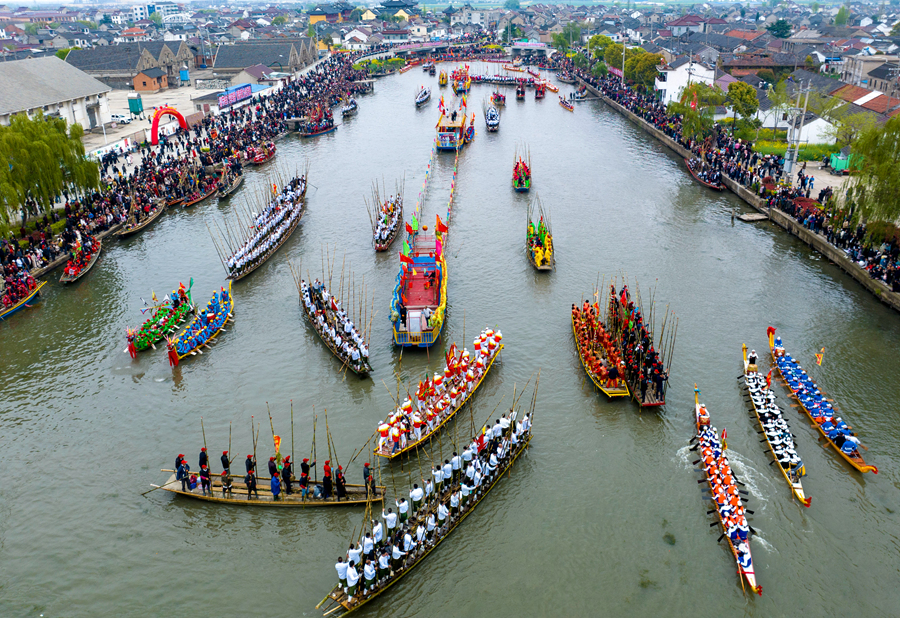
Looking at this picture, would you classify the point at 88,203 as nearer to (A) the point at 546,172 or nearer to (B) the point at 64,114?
(B) the point at 64,114

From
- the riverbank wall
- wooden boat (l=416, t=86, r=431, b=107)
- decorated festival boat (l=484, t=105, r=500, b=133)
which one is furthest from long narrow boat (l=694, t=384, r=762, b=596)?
wooden boat (l=416, t=86, r=431, b=107)

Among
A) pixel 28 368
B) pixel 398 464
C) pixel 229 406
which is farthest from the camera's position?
pixel 28 368

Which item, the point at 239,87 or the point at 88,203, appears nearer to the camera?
the point at 88,203

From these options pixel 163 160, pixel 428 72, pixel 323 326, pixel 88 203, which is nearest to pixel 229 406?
pixel 323 326

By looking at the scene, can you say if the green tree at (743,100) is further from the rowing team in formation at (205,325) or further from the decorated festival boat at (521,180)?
the rowing team in formation at (205,325)

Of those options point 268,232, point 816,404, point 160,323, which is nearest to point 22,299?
point 160,323

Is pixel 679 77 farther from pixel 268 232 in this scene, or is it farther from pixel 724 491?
pixel 724 491

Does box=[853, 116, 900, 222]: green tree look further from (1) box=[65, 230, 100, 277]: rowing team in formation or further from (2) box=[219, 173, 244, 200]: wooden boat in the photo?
(1) box=[65, 230, 100, 277]: rowing team in formation

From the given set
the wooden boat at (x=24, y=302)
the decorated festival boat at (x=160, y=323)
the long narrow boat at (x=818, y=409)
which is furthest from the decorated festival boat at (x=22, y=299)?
the long narrow boat at (x=818, y=409)
